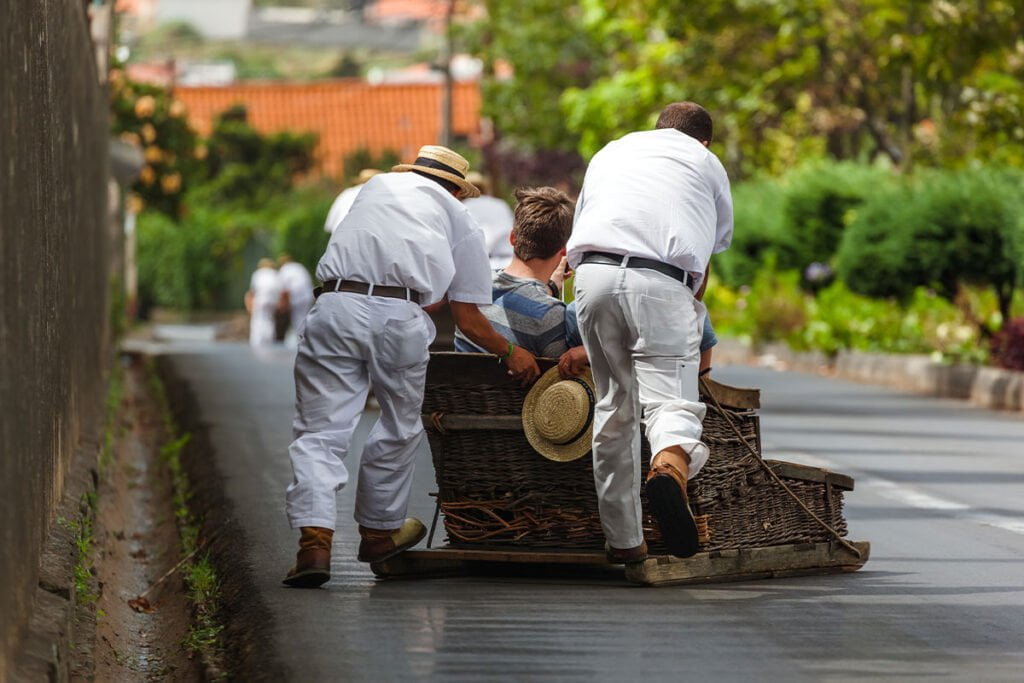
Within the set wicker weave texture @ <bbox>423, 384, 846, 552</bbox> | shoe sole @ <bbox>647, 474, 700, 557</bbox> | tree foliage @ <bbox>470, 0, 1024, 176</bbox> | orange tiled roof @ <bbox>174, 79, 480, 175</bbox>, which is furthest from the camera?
orange tiled roof @ <bbox>174, 79, 480, 175</bbox>

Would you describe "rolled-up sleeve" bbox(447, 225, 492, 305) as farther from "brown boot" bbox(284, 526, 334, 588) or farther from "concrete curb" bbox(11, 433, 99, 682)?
"concrete curb" bbox(11, 433, 99, 682)

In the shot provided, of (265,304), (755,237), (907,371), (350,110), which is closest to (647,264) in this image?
(907,371)

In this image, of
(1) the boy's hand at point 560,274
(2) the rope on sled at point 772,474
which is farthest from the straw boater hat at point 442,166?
(2) the rope on sled at point 772,474

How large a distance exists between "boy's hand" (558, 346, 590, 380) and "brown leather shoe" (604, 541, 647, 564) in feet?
2.23

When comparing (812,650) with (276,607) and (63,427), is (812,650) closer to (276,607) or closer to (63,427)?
(276,607)

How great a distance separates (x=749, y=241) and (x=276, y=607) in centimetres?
2725

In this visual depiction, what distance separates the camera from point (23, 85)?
21.5ft

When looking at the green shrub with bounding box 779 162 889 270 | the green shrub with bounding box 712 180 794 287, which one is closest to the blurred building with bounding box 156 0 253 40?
the green shrub with bounding box 712 180 794 287

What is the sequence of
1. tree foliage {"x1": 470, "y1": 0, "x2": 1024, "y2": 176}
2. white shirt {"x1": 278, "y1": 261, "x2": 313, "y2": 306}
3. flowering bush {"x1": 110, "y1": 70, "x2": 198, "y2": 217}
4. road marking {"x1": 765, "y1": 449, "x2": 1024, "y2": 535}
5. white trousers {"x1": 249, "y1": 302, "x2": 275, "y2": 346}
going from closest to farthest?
1. road marking {"x1": 765, "y1": 449, "x2": 1024, "y2": 535}
2. tree foliage {"x1": 470, "y1": 0, "x2": 1024, "y2": 176}
3. flowering bush {"x1": 110, "y1": 70, "x2": 198, "y2": 217}
4. white shirt {"x1": 278, "y1": 261, "x2": 313, "y2": 306}
5. white trousers {"x1": 249, "y1": 302, "x2": 275, "y2": 346}

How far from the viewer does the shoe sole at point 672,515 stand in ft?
25.2

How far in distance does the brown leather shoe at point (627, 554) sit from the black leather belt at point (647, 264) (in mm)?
1001

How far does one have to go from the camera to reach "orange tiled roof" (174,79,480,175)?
71.6 metres

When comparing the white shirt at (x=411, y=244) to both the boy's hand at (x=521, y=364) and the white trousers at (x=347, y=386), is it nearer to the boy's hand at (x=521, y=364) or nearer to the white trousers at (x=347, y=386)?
the white trousers at (x=347, y=386)

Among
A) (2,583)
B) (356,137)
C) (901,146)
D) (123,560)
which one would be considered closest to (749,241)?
(901,146)
